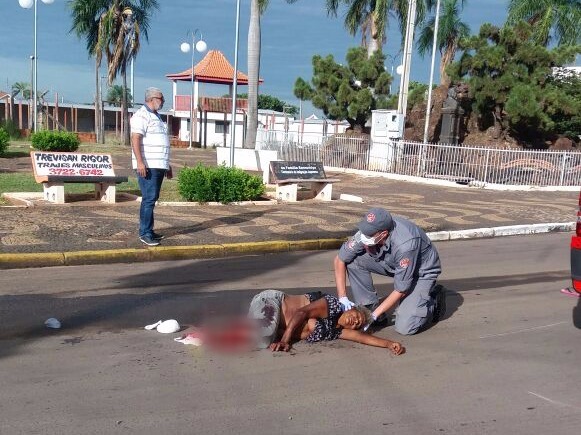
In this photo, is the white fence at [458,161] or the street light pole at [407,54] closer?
the white fence at [458,161]

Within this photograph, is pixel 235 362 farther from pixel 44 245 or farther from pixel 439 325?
pixel 44 245

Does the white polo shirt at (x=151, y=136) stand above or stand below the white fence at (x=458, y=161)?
above

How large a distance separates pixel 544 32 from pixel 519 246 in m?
24.7

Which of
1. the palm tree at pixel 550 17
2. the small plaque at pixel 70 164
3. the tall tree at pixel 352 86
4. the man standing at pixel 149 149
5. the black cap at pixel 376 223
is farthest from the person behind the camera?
the palm tree at pixel 550 17

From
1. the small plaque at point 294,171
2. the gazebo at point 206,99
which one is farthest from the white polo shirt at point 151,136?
the gazebo at point 206,99

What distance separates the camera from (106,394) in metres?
3.97

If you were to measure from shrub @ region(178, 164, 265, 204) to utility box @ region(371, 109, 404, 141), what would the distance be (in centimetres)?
1093

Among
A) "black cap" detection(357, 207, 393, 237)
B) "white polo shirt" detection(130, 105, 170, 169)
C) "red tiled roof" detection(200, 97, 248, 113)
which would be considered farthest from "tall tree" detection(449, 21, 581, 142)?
"red tiled roof" detection(200, 97, 248, 113)

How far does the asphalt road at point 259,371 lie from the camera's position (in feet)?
12.1

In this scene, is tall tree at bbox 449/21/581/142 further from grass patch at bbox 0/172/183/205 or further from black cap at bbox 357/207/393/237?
black cap at bbox 357/207/393/237

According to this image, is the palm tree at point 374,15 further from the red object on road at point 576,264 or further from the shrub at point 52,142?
the red object on road at point 576,264

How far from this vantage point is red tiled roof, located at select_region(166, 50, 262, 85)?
45.9 meters

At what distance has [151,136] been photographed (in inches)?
329

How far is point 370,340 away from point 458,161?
1685 centimetres
